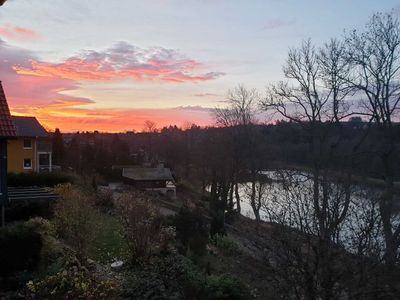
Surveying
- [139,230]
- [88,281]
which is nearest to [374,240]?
[88,281]

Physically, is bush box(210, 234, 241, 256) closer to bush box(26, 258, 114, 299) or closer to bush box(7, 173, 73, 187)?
bush box(7, 173, 73, 187)

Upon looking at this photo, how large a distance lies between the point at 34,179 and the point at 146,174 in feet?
83.0

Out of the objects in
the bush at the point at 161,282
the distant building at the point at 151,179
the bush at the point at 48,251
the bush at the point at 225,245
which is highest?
the bush at the point at 48,251

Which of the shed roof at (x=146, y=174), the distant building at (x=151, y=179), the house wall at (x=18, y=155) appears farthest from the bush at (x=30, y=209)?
the shed roof at (x=146, y=174)

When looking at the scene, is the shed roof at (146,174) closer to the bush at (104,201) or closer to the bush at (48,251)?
the bush at (104,201)

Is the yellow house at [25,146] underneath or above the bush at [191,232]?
above

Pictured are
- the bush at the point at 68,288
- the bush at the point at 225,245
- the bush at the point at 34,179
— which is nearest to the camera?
the bush at the point at 68,288

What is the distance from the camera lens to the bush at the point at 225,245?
2100 cm

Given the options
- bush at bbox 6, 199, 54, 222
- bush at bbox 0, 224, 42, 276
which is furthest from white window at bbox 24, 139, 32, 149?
bush at bbox 0, 224, 42, 276

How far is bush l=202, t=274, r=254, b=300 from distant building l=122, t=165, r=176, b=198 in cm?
3752

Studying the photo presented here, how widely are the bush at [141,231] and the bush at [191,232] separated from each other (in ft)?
9.20

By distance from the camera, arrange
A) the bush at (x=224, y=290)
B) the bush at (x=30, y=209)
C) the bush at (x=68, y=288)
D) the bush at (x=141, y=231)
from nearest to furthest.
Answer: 1. the bush at (x=68, y=288)
2. the bush at (x=224, y=290)
3. the bush at (x=141, y=231)
4. the bush at (x=30, y=209)

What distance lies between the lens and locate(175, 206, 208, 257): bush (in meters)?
16.7

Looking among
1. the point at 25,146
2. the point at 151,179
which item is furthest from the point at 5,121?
the point at 151,179
